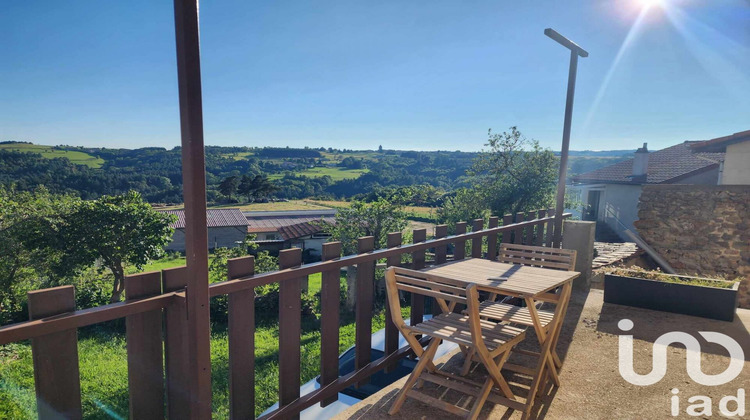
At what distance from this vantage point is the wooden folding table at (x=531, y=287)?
2.38 meters

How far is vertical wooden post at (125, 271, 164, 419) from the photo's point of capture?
158cm

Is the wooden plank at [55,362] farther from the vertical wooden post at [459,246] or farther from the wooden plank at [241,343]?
the vertical wooden post at [459,246]

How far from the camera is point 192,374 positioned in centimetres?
165

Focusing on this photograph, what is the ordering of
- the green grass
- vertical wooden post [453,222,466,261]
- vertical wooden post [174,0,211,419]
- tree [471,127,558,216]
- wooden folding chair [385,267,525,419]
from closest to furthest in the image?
vertical wooden post [174,0,211,419] < wooden folding chair [385,267,525,419] < vertical wooden post [453,222,466,261] < the green grass < tree [471,127,558,216]

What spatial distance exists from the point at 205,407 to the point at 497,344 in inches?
59.1

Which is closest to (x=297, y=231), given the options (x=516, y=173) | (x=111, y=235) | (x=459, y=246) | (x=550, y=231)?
(x=111, y=235)

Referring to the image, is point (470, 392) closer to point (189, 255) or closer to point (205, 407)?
point (205, 407)

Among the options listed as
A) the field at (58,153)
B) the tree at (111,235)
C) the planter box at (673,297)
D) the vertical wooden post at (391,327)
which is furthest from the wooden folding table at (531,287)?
the tree at (111,235)

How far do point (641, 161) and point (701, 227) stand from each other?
1227 cm

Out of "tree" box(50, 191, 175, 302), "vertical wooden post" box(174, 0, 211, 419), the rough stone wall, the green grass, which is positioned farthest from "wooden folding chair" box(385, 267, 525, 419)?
"tree" box(50, 191, 175, 302)

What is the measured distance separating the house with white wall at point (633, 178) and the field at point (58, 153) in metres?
20.5

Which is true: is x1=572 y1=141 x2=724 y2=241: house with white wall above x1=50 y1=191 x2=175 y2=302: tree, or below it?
above

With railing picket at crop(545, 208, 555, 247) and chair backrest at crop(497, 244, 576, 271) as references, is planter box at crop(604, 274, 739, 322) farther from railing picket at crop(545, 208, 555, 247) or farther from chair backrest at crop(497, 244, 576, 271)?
chair backrest at crop(497, 244, 576, 271)

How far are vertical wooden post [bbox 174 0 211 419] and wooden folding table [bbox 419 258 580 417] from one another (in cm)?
123
